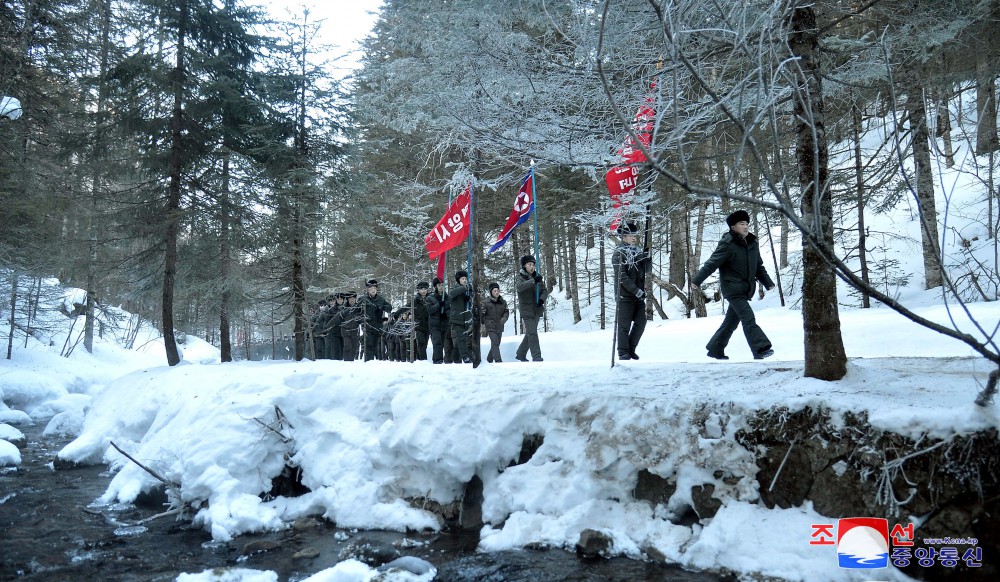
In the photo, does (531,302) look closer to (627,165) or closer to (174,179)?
(627,165)

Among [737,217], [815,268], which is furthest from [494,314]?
[815,268]

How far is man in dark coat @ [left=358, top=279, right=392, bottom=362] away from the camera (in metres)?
13.5

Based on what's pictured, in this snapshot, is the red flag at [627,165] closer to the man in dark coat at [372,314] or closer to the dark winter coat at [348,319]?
the man in dark coat at [372,314]

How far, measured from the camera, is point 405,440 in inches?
244

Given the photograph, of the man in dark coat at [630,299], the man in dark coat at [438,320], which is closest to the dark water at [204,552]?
the man in dark coat at [630,299]

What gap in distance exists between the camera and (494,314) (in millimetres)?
10898

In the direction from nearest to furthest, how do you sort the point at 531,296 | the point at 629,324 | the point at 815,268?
the point at 815,268 < the point at 629,324 < the point at 531,296

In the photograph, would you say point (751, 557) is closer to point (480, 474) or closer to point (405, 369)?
point (480, 474)

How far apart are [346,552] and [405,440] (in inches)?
52.4

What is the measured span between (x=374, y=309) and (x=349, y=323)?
183 cm

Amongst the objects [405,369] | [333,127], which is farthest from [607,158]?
[333,127]

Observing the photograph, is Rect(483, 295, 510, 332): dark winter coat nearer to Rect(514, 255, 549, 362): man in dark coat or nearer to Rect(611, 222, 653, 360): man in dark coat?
Rect(514, 255, 549, 362): man in dark coat

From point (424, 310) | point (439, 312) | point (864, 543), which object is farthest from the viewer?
point (424, 310)

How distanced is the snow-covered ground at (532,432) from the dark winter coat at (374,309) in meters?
4.33
